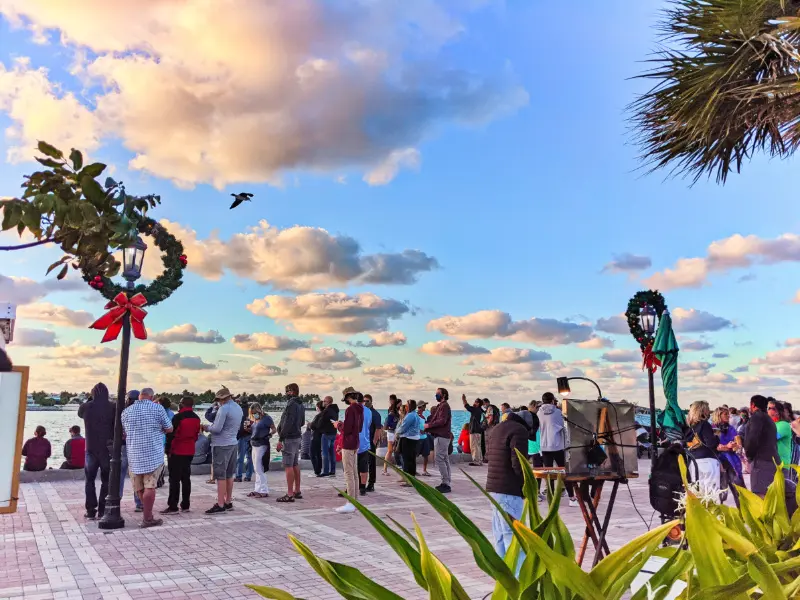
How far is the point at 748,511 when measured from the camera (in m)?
2.52

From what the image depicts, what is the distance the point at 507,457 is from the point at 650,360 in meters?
10.0

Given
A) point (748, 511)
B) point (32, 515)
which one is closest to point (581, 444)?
point (748, 511)

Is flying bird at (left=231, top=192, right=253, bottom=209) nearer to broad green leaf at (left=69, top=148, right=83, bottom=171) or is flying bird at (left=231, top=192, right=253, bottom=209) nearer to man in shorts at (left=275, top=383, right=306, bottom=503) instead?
man in shorts at (left=275, top=383, right=306, bottom=503)

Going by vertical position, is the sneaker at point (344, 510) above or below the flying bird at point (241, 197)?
below

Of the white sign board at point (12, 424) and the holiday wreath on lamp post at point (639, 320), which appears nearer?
the white sign board at point (12, 424)

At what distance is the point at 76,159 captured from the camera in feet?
8.26

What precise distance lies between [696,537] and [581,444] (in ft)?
17.1

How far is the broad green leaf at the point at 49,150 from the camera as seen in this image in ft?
8.38

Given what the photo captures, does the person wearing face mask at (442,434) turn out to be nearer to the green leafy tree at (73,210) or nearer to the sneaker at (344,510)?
the sneaker at (344,510)

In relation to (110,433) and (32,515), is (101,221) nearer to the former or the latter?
(110,433)

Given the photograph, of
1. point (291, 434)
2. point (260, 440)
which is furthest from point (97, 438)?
A: point (291, 434)

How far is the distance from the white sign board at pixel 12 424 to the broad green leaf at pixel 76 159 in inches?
49.6

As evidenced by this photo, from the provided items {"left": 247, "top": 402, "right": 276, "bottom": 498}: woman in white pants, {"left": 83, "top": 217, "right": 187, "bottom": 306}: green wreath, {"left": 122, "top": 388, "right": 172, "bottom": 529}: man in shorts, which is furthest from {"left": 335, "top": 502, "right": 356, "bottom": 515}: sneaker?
{"left": 83, "top": 217, "right": 187, "bottom": 306}: green wreath

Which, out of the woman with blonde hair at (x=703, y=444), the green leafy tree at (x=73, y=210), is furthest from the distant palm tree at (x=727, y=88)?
the green leafy tree at (x=73, y=210)
